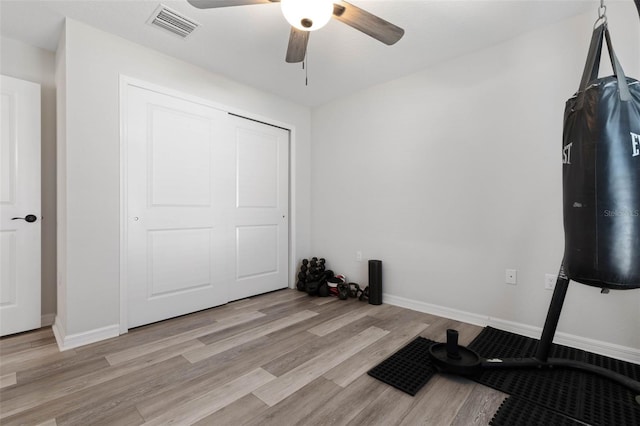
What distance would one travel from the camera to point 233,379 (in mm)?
1716

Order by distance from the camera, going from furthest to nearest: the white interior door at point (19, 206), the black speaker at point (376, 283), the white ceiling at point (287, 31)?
the black speaker at point (376, 283)
the white interior door at point (19, 206)
the white ceiling at point (287, 31)

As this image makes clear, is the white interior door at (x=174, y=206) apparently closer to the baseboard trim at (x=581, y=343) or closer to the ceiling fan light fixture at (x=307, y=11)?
the ceiling fan light fixture at (x=307, y=11)

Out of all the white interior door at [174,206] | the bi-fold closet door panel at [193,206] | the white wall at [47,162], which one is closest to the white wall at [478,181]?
the bi-fold closet door panel at [193,206]

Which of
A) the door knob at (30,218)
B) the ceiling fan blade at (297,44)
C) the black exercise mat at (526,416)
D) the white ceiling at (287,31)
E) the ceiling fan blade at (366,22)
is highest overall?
the white ceiling at (287,31)

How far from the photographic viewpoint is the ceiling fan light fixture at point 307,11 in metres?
1.41

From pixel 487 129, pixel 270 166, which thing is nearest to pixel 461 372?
pixel 487 129

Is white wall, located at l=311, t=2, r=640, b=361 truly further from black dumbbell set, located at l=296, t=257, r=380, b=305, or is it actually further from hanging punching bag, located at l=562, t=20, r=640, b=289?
hanging punching bag, located at l=562, t=20, r=640, b=289

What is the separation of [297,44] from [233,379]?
214cm

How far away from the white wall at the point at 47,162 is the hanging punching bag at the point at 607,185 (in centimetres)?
389

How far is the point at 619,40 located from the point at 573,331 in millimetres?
2087

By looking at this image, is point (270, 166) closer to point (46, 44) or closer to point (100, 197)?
Answer: point (100, 197)

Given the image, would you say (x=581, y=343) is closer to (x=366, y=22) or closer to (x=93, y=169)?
(x=366, y=22)

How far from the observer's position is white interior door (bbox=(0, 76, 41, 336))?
232 cm

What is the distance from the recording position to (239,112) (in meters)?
3.21
